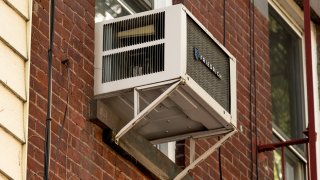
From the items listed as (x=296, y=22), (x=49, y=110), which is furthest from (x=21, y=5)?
(x=296, y=22)

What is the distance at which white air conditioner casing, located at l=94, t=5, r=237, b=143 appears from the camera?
9953 millimetres

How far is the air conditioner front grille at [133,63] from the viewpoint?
10016 mm

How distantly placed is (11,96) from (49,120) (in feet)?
1.54

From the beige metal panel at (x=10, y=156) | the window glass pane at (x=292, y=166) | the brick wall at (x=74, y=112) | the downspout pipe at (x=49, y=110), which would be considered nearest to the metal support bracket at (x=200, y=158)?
the brick wall at (x=74, y=112)

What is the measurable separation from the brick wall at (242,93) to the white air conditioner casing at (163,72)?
1.12 m

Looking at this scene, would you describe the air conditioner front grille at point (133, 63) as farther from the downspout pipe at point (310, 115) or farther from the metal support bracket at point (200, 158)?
the downspout pipe at point (310, 115)

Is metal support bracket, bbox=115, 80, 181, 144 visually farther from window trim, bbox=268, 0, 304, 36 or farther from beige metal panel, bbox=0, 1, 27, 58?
window trim, bbox=268, 0, 304, 36

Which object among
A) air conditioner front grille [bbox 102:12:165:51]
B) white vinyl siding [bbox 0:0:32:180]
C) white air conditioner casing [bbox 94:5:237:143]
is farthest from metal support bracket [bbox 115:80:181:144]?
white vinyl siding [bbox 0:0:32:180]

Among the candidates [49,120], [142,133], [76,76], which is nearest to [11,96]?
[49,120]

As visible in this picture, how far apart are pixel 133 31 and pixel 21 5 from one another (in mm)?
1232

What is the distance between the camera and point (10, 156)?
870 cm

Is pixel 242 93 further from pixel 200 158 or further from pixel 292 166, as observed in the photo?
pixel 200 158

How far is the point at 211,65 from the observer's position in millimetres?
10469

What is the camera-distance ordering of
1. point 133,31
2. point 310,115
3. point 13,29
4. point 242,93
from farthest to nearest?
point 242,93
point 310,115
point 133,31
point 13,29
